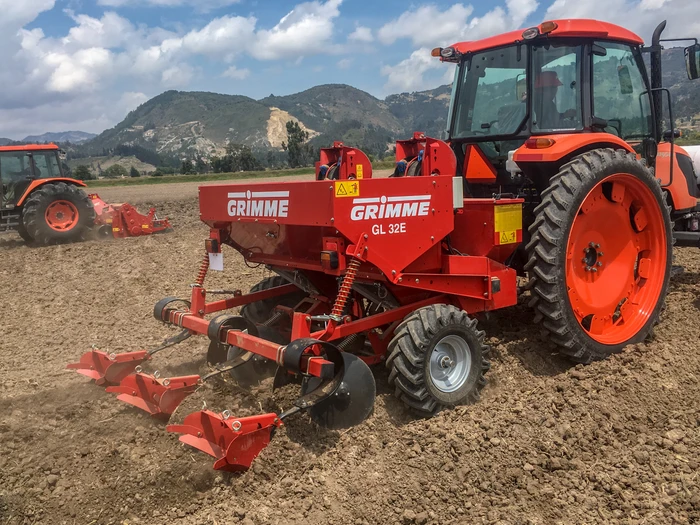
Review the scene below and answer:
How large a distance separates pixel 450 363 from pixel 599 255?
1.67m

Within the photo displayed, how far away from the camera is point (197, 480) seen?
318 centimetres

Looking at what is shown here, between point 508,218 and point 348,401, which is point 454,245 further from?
point 348,401

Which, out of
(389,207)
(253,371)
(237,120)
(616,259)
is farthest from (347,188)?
(237,120)

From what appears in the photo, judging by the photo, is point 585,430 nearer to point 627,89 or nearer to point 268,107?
point 627,89

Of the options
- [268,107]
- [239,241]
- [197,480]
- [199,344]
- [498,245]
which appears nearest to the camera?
[197,480]

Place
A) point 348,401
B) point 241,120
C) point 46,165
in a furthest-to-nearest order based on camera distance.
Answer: point 241,120 < point 46,165 < point 348,401

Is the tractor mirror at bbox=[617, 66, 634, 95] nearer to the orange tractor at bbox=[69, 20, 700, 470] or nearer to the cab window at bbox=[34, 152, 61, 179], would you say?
the orange tractor at bbox=[69, 20, 700, 470]

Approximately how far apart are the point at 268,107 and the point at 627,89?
165 meters

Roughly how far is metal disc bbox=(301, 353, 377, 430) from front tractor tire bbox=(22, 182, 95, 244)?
1025 centimetres

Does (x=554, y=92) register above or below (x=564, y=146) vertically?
above

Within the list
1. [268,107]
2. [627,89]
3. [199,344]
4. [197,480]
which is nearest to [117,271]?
[199,344]

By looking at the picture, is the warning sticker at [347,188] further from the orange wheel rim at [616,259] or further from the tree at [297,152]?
the tree at [297,152]

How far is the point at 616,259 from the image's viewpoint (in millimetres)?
4832

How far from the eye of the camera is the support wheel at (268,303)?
4.92m
